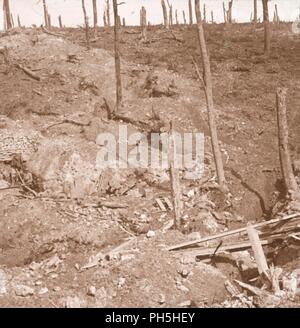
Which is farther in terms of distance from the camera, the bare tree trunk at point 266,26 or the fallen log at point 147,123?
the bare tree trunk at point 266,26

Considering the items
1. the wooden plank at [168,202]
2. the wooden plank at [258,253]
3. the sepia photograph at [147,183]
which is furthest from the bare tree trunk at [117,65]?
the wooden plank at [258,253]

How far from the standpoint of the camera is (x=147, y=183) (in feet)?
47.4

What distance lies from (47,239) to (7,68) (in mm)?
14353

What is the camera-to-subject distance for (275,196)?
528 inches

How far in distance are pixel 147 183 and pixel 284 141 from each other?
15.5ft

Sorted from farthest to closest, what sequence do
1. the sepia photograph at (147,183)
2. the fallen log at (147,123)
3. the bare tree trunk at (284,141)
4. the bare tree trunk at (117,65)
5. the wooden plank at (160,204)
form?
the bare tree trunk at (117,65)
the fallen log at (147,123)
the wooden plank at (160,204)
the bare tree trunk at (284,141)
the sepia photograph at (147,183)

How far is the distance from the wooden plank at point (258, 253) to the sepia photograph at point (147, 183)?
0.15 ft

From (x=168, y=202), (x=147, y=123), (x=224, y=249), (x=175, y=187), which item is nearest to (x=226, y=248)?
(x=224, y=249)

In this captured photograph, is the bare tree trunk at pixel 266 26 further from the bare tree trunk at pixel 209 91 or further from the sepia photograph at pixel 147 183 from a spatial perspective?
the bare tree trunk at pixel 209 91

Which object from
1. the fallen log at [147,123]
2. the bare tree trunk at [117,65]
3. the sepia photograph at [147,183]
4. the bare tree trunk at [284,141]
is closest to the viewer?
the sepia photograph at [147,183]

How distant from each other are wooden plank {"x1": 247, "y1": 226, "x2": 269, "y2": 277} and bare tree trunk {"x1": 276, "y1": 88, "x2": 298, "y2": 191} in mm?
3085

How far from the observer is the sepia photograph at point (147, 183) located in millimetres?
9391

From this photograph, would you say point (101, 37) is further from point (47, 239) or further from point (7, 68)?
point (47, 239)

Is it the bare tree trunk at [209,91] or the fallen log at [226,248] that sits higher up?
the bare tree trunk at [209,91]
